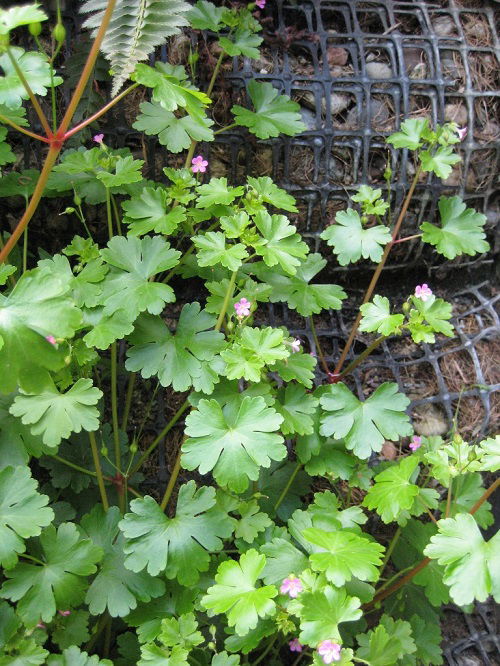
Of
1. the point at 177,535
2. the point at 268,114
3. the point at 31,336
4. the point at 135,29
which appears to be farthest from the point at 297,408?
the point at 135,29

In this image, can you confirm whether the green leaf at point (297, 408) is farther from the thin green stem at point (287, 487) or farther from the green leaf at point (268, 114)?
the green leaf at point (268, 114)

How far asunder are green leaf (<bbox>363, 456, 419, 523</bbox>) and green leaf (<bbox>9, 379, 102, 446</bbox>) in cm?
68

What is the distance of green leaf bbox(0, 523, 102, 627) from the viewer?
149cm

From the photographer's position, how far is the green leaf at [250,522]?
5.29 ft

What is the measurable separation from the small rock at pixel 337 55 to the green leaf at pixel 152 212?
86cm

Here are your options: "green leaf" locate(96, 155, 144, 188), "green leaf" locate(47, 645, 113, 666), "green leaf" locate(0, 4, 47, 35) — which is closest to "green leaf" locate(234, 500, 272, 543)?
"green leaf" locate(47, 645, 113, 666)

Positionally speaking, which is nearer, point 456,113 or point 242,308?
point 242,308

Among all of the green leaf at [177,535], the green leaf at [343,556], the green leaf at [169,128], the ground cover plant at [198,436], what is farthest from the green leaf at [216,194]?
the green leaf at [343,556]

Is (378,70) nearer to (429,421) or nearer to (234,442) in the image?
(429,421)

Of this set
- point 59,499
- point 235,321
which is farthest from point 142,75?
point 59,499

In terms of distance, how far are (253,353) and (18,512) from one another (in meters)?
0.63

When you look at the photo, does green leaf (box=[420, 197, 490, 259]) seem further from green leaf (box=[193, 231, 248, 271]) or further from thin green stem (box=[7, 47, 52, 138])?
thin green stem (box=[7, 47, 52, 138])

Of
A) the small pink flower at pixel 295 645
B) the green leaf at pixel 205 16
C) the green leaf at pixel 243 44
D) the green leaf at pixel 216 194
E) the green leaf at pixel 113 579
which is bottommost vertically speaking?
the small pink flower at pixel 295 645

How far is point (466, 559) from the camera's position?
4.52ft
